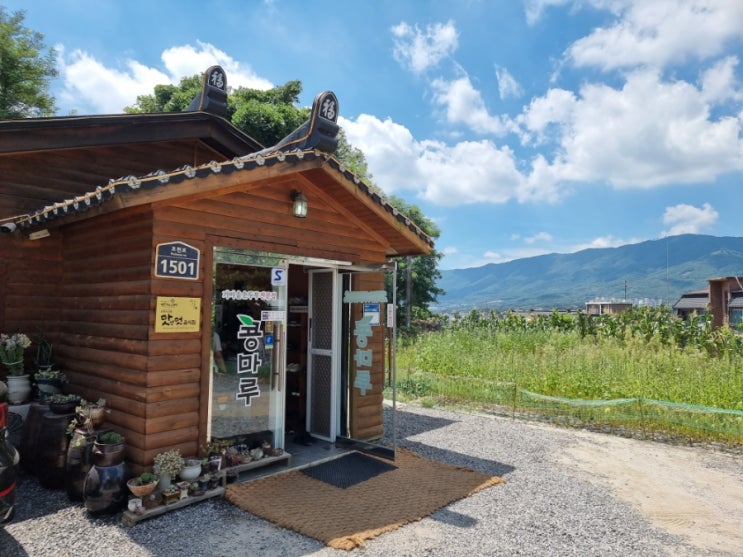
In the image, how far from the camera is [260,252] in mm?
5203

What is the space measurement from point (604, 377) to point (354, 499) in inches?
227

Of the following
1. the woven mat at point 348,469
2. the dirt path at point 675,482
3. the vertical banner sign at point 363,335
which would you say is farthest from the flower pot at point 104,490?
the dirt path at point 675,482

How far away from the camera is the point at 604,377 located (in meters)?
8.45

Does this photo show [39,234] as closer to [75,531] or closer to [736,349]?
[75,531]

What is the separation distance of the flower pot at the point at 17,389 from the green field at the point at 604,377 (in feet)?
21.8

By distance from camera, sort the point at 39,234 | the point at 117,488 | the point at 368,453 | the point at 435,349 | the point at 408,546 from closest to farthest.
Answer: the point at 408,546 < the point at 117,488 < the point at 39,234 < the point at 368,453 < the point at 435,349

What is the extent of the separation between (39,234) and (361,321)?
13.2 ft

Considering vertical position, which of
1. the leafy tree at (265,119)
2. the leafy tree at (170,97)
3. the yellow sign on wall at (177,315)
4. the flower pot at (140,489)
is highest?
the leafy tree at (170,97)

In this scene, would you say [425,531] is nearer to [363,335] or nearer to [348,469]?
[348,469]

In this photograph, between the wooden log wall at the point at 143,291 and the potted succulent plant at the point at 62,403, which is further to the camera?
the potted succulent plant at the point at 62,403

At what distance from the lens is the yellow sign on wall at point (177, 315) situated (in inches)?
172

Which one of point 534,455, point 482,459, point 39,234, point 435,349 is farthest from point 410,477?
point 435,349

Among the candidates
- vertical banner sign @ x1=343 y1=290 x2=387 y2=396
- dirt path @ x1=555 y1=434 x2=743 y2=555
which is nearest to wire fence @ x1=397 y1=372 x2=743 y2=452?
dirt path @ x1=555 y1=434 x2=743 y2=555

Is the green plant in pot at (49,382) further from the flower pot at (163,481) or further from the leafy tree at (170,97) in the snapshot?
the leafy tree at (170,97)
